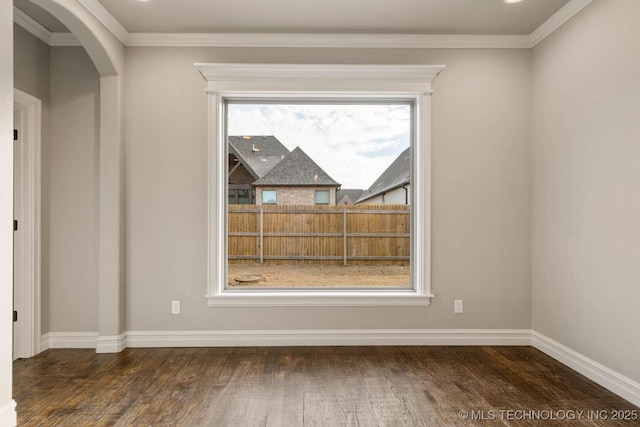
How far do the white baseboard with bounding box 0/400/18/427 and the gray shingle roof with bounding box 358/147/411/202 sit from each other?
2882 mm

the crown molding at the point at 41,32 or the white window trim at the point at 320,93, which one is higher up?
the crown molding at the point at 41,32

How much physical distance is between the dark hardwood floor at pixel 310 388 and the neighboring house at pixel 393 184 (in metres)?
1.37

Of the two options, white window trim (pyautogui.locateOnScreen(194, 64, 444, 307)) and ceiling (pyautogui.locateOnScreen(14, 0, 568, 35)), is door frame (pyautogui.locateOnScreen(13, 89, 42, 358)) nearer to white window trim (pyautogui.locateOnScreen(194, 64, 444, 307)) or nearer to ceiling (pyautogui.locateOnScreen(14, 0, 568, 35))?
ceiling (pyautogui.locateOnScreen(14, 0, 568, 35))

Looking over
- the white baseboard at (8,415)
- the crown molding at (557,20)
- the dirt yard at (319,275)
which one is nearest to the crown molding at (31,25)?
the dirt yard at (319,275)

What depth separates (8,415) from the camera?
6.61ft

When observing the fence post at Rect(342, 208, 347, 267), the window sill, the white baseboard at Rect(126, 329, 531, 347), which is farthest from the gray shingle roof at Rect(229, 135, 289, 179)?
the white baseboard at Rect(126, 329, 531, 347)

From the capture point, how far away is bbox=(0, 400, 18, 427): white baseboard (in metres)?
1.98

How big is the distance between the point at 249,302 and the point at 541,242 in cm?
263

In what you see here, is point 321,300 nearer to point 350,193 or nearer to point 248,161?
point 350,193

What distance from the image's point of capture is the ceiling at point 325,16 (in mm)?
2852

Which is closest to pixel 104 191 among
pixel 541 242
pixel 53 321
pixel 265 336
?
pixel 53 321

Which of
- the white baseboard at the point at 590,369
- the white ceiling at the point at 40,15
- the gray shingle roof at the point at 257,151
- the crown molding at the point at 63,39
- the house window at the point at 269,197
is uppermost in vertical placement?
the white ceiling at the point at 40,15

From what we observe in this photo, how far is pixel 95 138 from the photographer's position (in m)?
3.34

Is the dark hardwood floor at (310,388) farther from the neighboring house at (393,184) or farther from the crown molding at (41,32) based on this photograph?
the crown molding at (41,32)
